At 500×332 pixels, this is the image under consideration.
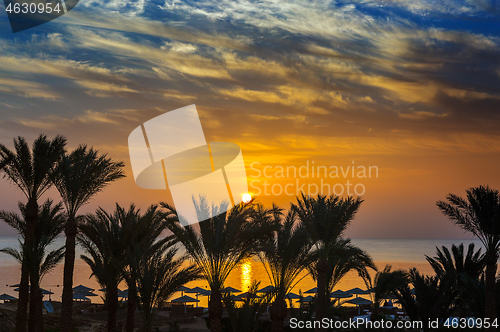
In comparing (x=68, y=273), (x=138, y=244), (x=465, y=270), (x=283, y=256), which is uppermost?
(x=138, y=244)

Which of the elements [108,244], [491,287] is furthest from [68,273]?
[491,287]

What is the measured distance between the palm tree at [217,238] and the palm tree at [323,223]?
158 cm

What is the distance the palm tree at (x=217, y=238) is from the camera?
53.6ft

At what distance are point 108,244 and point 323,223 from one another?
26.3 ft

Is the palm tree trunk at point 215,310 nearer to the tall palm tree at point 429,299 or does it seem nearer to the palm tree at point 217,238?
the palm tree at point 217,238

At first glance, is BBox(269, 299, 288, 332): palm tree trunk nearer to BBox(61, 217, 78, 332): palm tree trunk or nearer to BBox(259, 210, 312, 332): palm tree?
BBox(259, 210, 312, 332): palm tree

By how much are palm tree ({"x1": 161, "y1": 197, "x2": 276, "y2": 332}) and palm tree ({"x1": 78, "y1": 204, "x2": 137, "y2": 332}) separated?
1983mm

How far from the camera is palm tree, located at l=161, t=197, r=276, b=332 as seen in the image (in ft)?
53.6

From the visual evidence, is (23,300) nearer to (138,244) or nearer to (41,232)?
(41,232)

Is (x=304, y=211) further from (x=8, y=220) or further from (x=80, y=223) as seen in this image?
(x=8, y=220)

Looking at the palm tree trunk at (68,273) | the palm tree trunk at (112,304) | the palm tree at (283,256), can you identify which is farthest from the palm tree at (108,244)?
the palm tree at (283,256)

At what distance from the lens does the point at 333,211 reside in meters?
17.1

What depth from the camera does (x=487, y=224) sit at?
1603 centimetres

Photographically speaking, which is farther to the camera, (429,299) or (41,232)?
(41,232)
